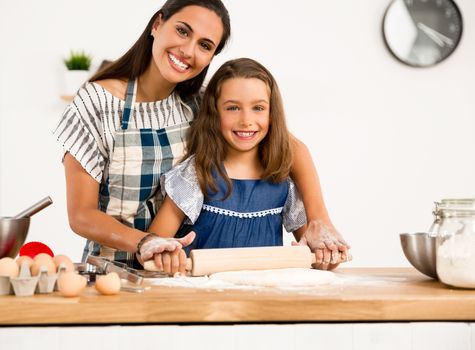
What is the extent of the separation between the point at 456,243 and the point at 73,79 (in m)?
2.76

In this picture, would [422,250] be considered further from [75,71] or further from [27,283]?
[75,71]

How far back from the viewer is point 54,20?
3715 millimetres

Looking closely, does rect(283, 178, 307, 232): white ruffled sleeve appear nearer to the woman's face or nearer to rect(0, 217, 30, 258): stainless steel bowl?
the woman's face

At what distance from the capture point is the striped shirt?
5.74ft

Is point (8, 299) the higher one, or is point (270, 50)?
point (270, 50)

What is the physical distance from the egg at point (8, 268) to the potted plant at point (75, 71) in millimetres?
2580

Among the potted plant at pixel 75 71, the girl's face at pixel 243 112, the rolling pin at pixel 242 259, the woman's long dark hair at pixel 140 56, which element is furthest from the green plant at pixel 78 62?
the rolling pin at pixel 242 259

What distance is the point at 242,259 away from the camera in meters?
1.44

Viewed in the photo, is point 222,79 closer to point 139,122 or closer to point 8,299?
point 139,122

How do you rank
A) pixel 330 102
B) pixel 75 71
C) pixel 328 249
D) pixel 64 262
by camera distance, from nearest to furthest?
pixel 64 262, pixel 328 249, pixel 75 71, pixel 330 102

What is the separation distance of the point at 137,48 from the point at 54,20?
202cm

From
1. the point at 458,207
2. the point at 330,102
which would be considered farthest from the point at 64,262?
the point at 330,102

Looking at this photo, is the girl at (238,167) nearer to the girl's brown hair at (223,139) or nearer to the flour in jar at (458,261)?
the girl's brown hair at (223,139)

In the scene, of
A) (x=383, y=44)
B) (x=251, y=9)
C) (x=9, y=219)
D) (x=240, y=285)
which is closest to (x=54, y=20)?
(x=251, y=9)
